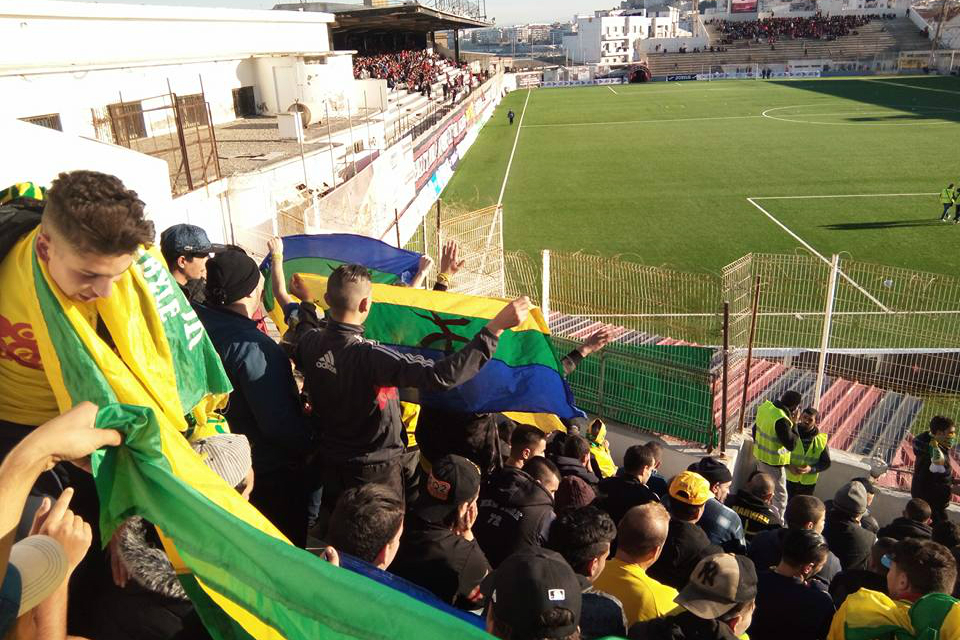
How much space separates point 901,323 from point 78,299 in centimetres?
1199

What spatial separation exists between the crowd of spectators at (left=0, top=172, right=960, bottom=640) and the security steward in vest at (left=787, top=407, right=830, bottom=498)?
1634 millimetres

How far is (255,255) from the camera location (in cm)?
1060

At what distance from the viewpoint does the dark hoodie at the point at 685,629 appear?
256cm

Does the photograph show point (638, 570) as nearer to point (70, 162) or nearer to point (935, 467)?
point (935, 467)

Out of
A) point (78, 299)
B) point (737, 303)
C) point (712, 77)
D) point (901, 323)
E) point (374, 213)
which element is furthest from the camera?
point (712, 77)

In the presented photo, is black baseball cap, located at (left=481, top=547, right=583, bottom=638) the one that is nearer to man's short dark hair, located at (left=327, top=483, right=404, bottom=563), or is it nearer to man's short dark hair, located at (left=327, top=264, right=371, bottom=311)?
man's short dark hair, located at (left=327, top=483, right=404, bottom=563)

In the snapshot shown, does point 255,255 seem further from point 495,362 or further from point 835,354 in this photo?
point 835,354

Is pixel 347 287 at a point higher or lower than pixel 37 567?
higher

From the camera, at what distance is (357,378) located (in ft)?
10.9

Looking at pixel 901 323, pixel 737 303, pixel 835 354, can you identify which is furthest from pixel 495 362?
pixel 901 323

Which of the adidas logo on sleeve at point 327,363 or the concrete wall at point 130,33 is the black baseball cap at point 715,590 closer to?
the adidas logo on sleeve at point 327,363

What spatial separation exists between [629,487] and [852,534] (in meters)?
1.72

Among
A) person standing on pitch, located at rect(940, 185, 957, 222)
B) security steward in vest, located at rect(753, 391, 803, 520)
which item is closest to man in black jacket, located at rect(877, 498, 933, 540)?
security steward in vest, located at rect(753, 391, 803, 520)

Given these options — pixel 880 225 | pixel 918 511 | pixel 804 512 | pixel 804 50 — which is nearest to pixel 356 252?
pixel 804 512
